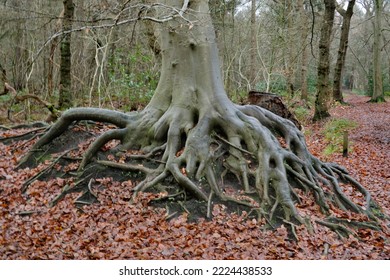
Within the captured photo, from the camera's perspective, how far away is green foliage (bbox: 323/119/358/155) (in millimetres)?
12373

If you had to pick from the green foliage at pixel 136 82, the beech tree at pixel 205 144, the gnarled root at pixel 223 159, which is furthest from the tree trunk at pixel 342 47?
the gnarled root at pixel 223 159

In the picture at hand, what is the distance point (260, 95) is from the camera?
1096 centimetres

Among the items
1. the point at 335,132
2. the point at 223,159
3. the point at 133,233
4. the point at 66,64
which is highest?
the point at 66,64

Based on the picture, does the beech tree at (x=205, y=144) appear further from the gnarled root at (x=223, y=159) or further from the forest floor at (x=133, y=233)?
the forest floor at (x=133, y=233)

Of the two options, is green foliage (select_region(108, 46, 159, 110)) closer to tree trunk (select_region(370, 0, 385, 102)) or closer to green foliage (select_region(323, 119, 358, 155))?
green foliage (select_region(323, 119, 358, 155))

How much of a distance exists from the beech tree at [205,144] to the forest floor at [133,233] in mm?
346

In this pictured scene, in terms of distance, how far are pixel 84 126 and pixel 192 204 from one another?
3692 mm

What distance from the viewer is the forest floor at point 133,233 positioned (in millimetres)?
5629

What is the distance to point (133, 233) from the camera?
6.06 m

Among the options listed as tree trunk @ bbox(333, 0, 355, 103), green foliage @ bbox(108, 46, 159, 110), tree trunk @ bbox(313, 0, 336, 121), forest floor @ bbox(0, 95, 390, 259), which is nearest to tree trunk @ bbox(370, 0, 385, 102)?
tree trunk @ bbox(333, 0, 355, 103)

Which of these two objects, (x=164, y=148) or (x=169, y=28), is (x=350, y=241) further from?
(x=169, y=28)

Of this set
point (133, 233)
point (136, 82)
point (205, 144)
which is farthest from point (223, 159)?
point (136, 82)

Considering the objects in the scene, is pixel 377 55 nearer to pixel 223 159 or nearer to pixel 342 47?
pixel 342 47

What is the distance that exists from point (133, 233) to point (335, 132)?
34.4 ft
